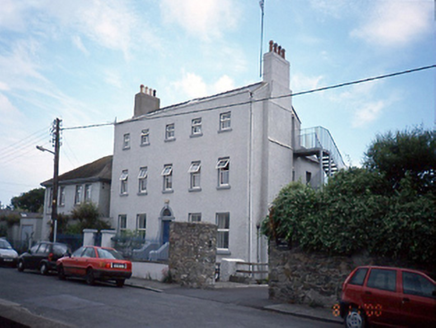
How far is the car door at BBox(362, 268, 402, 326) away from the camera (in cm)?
995

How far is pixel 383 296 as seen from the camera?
10156 mm

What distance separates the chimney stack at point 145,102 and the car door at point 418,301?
89.8 ft

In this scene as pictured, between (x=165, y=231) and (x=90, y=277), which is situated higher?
(x=165, y=231)

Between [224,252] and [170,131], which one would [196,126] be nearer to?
[170,131]

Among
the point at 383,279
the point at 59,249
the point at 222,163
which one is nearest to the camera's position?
the point at 383,279

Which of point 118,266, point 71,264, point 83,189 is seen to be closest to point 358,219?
point 118,266

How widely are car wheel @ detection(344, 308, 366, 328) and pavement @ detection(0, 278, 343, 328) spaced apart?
1755mm

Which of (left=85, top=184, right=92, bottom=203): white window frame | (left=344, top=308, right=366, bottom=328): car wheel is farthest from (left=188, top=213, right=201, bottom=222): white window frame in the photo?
(left=344, top=308, right=366, bottom=328): car wheel

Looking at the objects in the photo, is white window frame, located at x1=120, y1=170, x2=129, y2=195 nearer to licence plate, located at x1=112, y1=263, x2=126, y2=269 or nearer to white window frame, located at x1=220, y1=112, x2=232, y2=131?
white window frame, located at x1=220, y1=112, x2=232, y2=131

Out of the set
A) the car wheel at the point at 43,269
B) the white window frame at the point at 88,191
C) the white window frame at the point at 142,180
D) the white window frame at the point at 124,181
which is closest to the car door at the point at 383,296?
the car wheel at the point at 43,269

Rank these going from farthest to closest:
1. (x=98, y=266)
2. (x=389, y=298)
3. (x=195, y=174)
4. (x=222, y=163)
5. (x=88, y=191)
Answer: (x=88, y=191)
(x=195, y=174)
(x=222, y=163)
(x=98, y=266)
(x=389, y=298)

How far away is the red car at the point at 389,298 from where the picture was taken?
9.62 metres

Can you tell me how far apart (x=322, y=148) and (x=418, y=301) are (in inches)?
768

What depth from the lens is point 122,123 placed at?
34.4m
